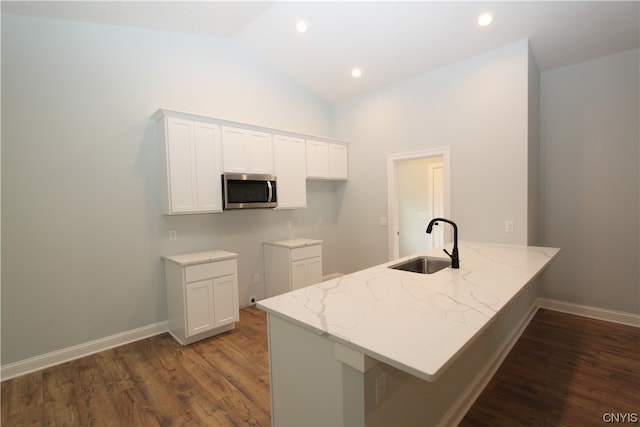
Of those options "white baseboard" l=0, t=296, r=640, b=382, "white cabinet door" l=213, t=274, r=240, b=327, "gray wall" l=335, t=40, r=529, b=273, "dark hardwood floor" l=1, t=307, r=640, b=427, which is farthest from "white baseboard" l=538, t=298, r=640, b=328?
"white cabinet door" l=213, t=274, r=240, b=327

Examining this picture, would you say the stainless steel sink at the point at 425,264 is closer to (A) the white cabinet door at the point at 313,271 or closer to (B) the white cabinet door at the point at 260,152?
(A) the white cabinet door at the point at 313,271

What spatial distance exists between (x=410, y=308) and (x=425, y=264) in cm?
131

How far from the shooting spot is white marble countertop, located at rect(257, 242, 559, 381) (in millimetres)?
1093

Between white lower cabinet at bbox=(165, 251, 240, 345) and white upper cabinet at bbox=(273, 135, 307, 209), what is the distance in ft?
3.92

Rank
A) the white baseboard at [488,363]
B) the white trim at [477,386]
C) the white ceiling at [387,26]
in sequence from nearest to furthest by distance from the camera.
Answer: the white trim at [477,386]
the white baseboard at [488,363]
the white ceiling at [387,26]

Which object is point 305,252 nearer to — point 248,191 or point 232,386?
point 248,191

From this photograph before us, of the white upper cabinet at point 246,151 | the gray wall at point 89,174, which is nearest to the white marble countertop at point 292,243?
the gray wall at point 89,174

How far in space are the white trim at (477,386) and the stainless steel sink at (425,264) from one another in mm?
→ 812

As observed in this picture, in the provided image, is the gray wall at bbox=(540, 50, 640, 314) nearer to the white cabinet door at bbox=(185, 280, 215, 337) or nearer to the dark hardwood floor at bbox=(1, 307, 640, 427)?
the dark hardwood floor at bbox=(1, 307, 640, 427)

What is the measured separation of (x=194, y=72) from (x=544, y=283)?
16.6ft

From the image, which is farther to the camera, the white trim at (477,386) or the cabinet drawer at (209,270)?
the cabinet drawer at (209,270)

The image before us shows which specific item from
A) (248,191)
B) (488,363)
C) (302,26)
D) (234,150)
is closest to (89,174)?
(234,150)

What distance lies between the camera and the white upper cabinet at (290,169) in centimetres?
398

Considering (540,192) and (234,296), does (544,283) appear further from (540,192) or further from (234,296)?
(234,296)
